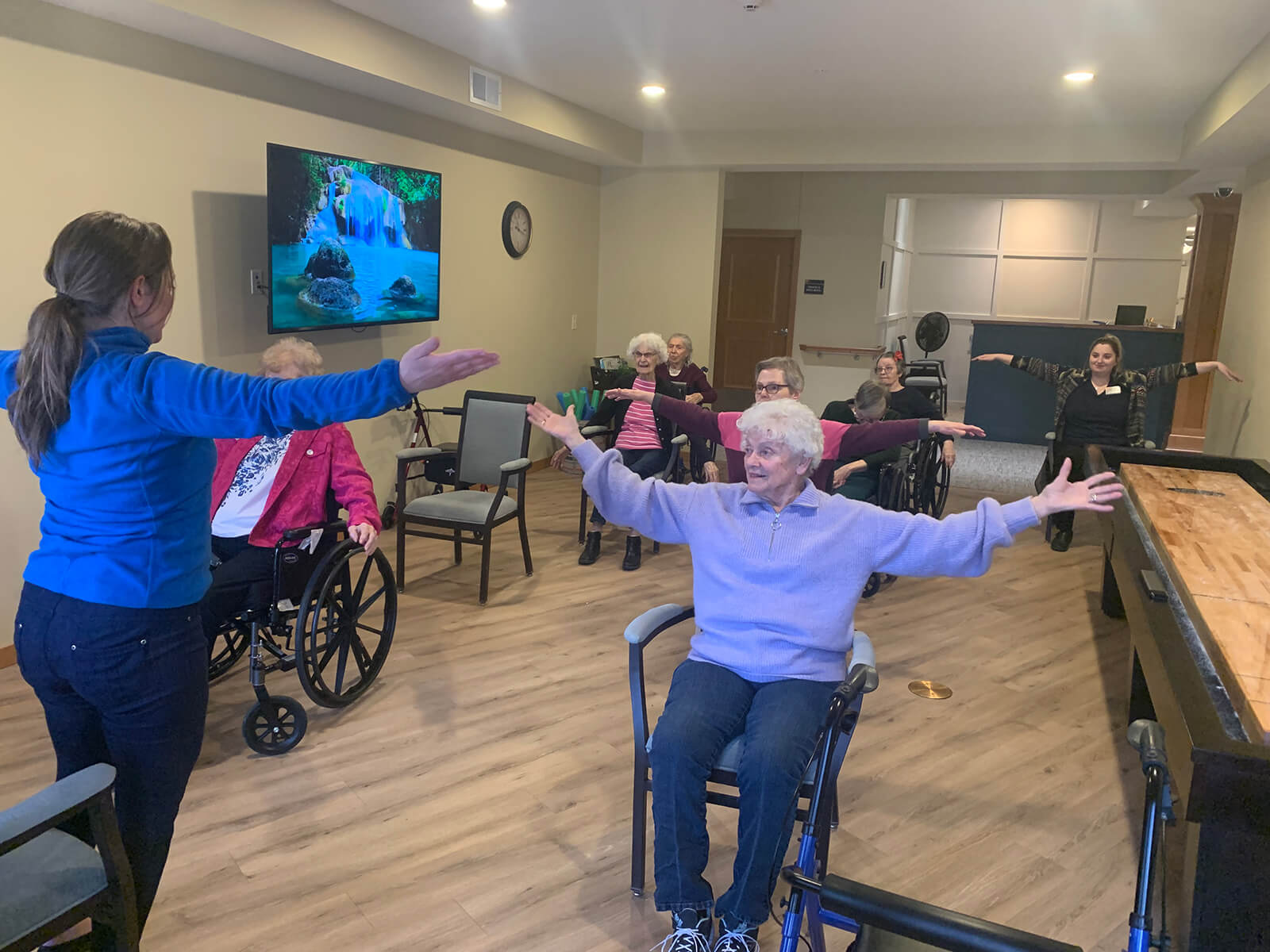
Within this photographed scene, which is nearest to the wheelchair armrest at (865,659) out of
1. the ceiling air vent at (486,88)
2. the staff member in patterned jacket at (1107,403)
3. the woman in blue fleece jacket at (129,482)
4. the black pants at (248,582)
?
the woman in blue fleece jacket at (129,482)

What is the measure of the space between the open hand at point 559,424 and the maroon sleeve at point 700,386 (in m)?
3.58

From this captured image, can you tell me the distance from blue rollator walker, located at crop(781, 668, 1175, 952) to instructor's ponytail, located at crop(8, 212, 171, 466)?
4.66ft

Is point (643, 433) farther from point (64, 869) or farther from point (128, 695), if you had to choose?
point (64, 869)

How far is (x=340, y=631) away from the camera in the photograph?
3.20 meters

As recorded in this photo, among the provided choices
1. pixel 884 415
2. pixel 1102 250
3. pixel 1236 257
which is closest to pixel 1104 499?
pixel 884 415

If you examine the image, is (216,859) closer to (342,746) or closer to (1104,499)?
(342,746)

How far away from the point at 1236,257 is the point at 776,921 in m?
5.88

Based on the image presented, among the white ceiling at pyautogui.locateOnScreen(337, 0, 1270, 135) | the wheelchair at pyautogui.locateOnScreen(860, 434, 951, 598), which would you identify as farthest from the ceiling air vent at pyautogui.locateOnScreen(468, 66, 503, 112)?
the wheelchair at pyautogui.locateOnScreen(860, 434, 951, 598)

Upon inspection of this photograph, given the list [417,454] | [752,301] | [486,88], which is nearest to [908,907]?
[417,454]

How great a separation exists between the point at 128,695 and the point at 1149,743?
5.69 feet

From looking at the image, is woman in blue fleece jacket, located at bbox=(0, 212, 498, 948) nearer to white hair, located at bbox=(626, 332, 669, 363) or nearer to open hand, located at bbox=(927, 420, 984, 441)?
open hand, located at bbox=(927, 420, 984, 441)

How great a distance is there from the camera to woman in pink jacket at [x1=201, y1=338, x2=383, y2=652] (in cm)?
294

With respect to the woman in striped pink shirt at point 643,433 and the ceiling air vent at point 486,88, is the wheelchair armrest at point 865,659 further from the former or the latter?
the ceiling air vent at point 486,88

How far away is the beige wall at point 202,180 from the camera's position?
132 inches
